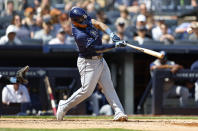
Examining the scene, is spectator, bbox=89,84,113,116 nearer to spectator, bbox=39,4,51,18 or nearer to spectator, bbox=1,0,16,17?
spectator, bbox=39,4,51,18

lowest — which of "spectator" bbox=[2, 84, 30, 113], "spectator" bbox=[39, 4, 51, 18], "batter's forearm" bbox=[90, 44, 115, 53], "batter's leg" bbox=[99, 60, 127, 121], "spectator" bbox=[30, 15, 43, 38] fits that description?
"spectator" bbox=[2, 84, 30, 113]

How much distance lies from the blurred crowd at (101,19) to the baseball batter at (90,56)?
3.97 m

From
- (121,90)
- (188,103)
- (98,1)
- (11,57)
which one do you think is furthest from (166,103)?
(98,1)

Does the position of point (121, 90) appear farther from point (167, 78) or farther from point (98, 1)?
point (98, 1)

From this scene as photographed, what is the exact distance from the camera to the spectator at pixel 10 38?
1176 centimetres

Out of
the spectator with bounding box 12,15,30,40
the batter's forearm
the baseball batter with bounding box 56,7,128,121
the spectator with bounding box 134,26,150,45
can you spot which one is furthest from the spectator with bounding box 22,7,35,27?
the batter's forearm

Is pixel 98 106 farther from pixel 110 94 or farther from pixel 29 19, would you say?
pixel 110 94

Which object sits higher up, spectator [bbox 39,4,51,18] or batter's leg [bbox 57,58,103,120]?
spectator [bbox 39,4,51,18]

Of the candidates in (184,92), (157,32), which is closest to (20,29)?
(157,32)

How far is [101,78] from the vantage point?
8094 millimetres

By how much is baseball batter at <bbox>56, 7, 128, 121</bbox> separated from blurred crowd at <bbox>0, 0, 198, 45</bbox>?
13.0ft

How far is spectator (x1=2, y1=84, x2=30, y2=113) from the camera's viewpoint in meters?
10.9

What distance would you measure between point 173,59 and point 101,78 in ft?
19.0

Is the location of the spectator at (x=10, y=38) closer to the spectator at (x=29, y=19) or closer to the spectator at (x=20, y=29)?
the spectator at (x=20, y=29)
